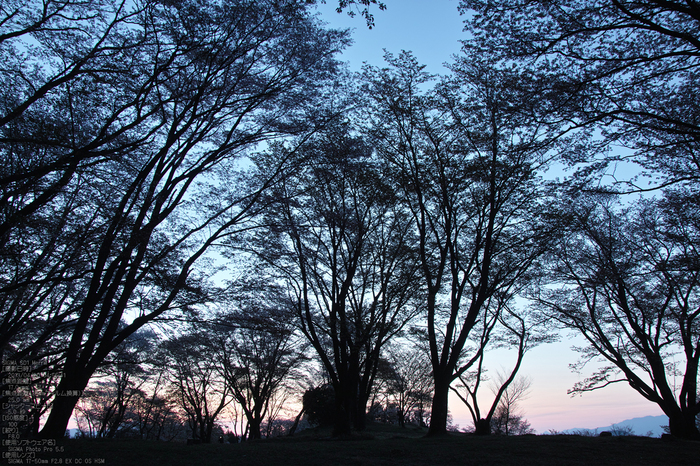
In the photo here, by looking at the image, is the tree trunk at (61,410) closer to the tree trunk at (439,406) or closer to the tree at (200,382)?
the tree trunk at (439,406)

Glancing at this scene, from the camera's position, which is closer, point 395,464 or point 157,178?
point 395,464

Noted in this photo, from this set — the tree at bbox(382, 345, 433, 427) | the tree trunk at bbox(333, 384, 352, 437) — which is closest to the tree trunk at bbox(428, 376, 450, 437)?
the tree trunk at bbox(333, 384, 352, 437)

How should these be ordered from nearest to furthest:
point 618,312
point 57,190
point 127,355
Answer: point 57,190 → point 618,312 → point 127,355

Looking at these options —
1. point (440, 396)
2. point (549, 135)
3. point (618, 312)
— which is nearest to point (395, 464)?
point (440, 396)

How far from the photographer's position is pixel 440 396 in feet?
37.5

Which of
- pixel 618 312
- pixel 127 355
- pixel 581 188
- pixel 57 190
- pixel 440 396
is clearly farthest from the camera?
pixel 127 355

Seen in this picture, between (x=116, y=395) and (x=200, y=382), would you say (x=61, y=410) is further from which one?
(x=116, y=395)

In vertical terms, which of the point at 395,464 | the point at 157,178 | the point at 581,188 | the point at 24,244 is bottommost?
the point at 395,464

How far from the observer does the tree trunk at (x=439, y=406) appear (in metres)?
11.4

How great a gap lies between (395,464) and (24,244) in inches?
318

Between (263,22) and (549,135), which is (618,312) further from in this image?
(263,22)

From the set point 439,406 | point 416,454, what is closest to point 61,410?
point 416,454

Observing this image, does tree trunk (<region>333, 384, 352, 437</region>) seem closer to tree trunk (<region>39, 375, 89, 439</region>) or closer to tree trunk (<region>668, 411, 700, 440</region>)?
tree trunk (<region>39, 375, 89, 439</region>)

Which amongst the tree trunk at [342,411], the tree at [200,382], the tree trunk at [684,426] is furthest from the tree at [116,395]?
the tree trunk at [684,426]
